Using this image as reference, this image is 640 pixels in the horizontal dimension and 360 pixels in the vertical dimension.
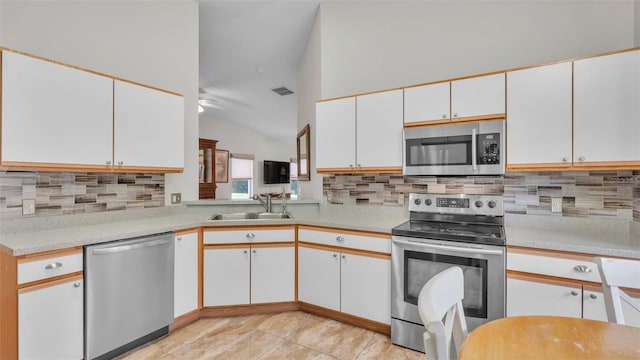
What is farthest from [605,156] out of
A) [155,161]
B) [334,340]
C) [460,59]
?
[155,161]

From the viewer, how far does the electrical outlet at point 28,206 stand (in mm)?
2021

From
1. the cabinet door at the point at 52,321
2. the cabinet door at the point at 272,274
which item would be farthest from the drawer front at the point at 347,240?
the cabinet door at the point at 52,321

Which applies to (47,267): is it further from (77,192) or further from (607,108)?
(607,108)

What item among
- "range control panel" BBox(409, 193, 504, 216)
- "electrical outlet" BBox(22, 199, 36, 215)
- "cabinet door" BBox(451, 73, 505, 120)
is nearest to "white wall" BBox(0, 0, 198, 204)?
"electrical outlet" BBox(22, 199, 36, 215)

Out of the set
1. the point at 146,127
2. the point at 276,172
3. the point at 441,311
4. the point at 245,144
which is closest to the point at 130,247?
the point at 146,127

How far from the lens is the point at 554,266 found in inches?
68.1

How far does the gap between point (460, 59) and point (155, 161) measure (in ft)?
9.26

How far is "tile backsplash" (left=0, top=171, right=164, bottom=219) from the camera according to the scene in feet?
6.50

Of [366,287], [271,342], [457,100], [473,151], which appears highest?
[457,100]

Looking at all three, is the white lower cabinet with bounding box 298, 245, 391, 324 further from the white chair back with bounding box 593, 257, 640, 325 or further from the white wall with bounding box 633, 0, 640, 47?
the white wall with bounding box 633, 0, 640, 47

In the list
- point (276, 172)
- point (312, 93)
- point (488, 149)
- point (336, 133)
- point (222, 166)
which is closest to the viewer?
point (488, 149)

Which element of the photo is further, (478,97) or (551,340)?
(478,97)

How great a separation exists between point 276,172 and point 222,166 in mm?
1962

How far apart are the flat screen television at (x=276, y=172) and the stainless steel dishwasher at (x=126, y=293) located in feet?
22.5
